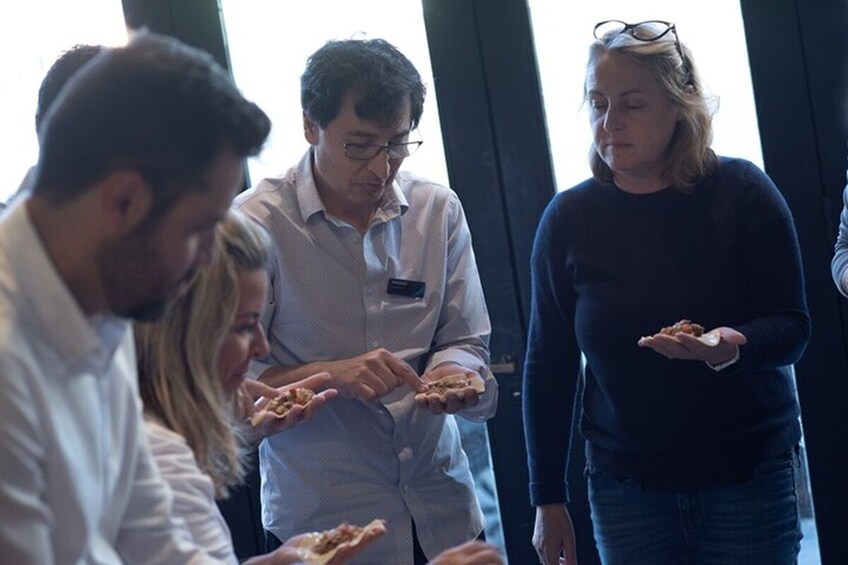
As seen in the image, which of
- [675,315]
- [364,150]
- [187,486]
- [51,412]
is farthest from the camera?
[364,150]

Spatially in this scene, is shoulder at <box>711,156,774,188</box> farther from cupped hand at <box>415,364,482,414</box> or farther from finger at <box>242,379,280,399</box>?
finger at <box>242,379,280,399</box>

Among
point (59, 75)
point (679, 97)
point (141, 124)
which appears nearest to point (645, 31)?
point (679, 97)

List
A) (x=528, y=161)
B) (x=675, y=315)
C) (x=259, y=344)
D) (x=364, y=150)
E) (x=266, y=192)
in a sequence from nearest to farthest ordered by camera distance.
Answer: (x=259, y=344) < (x=675, y=315) < (x=364, y=150) < (x=266, y=192) < (x=528, y=161)

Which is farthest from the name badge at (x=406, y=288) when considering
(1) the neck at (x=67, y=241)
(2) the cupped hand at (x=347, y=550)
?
(1) the neck at (x=67, y=241)

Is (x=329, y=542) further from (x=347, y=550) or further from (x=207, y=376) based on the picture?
(x=207, y=376)

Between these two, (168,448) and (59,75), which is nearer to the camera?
(168,448)

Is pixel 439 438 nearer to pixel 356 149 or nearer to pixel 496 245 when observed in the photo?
pixel 356 149

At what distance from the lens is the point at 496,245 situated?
3689 millimetres

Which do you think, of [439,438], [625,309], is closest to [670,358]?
[625,309]

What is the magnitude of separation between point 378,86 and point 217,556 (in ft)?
3.94

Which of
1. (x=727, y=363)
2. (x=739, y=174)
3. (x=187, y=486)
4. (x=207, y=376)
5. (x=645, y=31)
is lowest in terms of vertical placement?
(x=727, y=363)

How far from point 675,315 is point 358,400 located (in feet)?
2.30

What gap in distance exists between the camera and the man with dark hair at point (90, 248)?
4.55 ft

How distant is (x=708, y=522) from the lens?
8.94 feet
